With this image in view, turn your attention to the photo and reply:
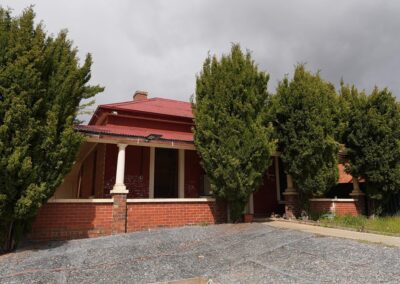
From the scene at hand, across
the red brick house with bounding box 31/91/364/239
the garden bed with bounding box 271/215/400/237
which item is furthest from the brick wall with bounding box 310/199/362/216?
the garden bed with bounding box 271/215/400/237

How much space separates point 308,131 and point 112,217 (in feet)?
22.6

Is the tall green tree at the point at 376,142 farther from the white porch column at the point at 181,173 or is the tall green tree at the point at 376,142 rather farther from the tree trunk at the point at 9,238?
the tree trunk at the point at 9,238

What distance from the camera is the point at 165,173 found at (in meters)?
12.5

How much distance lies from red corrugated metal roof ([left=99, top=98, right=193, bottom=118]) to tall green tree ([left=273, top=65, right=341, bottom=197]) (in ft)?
14.4

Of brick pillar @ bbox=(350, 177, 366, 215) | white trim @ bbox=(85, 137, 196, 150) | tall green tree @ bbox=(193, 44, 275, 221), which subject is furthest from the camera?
brick pillar @ bbox=(350, 177, 366, 215)

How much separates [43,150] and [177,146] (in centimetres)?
438

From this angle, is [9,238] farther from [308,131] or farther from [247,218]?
[308,131]

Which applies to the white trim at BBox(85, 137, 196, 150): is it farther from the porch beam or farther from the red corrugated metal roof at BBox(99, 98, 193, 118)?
the red corrugated metal roof at BBox(99, 98, 193, 118)

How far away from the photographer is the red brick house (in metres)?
8.74

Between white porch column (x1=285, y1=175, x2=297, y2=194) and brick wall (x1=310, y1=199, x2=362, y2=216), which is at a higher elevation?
white porch column (x1=285, y1=175, x2=297, y2=194)

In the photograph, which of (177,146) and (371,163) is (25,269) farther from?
(371,163)

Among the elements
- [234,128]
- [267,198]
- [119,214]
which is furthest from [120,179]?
[267,198]

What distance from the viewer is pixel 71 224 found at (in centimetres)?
855

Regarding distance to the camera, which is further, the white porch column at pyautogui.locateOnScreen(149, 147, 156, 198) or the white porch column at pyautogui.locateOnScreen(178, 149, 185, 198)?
the white porch column at pyautogui.locateOnScreen(178, 149, 185, 198)
